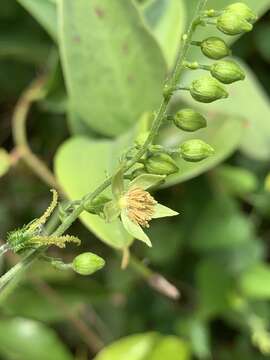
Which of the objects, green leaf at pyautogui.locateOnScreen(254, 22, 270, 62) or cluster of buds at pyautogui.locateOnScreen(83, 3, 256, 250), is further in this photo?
green leaf at pyautogui.locateOnScreen(254, 22, 270, 62)

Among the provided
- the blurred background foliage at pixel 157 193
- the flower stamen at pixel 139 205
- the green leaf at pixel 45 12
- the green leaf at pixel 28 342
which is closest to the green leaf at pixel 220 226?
the blurred background foliage at pixel 157 193

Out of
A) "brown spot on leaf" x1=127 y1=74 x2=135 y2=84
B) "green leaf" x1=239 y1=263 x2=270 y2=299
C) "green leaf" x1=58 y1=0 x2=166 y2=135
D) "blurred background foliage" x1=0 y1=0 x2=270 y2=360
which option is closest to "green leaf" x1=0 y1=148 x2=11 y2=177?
"blurred background foliage" x1=0 y1=0 x2=270 y2=360

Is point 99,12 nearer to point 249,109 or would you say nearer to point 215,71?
point 249,109

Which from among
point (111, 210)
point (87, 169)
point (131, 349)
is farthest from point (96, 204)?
point (131, 349)

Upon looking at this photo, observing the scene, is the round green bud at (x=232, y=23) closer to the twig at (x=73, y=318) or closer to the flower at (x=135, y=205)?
the flower at (x=135, y=205)

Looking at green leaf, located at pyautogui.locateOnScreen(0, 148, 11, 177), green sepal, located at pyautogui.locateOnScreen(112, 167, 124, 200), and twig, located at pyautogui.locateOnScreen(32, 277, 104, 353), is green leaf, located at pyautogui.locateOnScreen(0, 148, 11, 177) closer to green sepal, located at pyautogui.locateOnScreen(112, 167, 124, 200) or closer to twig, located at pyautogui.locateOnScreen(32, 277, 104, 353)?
twig, located at pyautogui.locateOnScreen(32, 277, 104, 353)

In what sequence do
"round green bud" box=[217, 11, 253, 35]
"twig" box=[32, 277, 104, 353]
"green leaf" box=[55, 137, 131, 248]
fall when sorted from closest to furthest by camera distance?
"round green bud" box=[217, 11, 253, 35], "green leaf" box=[55, 137, 131, 248], "twig" box=[32, 277, 104, 353]

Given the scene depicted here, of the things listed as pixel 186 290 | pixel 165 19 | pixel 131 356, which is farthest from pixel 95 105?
pixel 186 290
